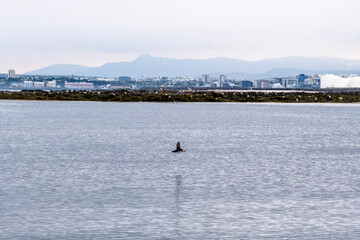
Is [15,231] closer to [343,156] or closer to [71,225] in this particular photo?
[71,225]

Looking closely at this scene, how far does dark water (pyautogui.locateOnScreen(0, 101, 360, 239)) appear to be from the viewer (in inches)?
1004

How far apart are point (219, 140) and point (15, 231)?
144 ft

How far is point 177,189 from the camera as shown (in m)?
34.5

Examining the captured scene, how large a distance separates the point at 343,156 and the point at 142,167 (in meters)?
18.3

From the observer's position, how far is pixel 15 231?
24.7 meters

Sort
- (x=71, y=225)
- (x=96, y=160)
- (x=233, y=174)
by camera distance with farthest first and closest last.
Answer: (x=96, y=160), (x=233, y=174), (x=71, y=225)

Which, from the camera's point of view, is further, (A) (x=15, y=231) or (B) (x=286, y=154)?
(B) (x=286, y=154)

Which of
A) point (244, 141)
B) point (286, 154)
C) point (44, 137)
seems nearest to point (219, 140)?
point (244, 141)

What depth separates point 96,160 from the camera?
48062mm

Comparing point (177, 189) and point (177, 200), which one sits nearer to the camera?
point (177, 200)

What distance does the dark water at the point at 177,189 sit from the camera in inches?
1004

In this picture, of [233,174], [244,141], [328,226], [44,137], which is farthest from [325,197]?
[44,137]

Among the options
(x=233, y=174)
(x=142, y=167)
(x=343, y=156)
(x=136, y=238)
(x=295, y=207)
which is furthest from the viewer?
(x=343, y=156)

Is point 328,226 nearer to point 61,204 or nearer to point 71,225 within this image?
point 71,225
